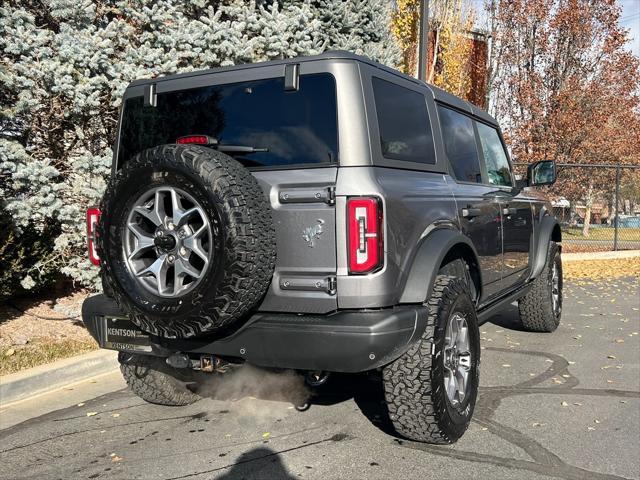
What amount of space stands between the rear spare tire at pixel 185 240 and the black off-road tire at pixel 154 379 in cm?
90

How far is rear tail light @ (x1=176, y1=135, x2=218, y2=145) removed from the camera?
10.8 feet

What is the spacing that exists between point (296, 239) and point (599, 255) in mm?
14012

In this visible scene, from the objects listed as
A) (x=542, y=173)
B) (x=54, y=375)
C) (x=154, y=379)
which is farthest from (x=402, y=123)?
(x=54, y=375)

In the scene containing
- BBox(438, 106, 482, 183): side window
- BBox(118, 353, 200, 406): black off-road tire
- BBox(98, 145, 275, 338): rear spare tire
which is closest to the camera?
BBox(98, 145, 275, 338): rear spare tire

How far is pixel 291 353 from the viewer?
2.94 m

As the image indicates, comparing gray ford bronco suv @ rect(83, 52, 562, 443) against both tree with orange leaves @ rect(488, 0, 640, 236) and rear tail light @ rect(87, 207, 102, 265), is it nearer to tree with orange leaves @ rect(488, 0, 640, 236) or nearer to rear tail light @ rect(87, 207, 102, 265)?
rear tail light @ rect(87, 207, 102, 265)

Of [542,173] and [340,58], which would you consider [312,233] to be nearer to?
[340,58]

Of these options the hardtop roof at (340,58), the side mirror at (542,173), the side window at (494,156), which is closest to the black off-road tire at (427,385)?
the hardtop roof at (340,58)

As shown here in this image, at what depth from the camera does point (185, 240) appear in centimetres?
295

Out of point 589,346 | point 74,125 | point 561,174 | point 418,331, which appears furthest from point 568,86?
point 418,331

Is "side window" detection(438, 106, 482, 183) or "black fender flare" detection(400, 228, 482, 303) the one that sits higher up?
"side window" detection(438, 106, 482, 183)

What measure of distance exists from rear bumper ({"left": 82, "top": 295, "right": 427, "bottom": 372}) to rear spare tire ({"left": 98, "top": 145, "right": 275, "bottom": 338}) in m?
0.16

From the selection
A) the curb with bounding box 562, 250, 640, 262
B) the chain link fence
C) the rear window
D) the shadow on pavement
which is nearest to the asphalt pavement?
the shadow on pavement

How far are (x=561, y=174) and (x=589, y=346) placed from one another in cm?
1398
